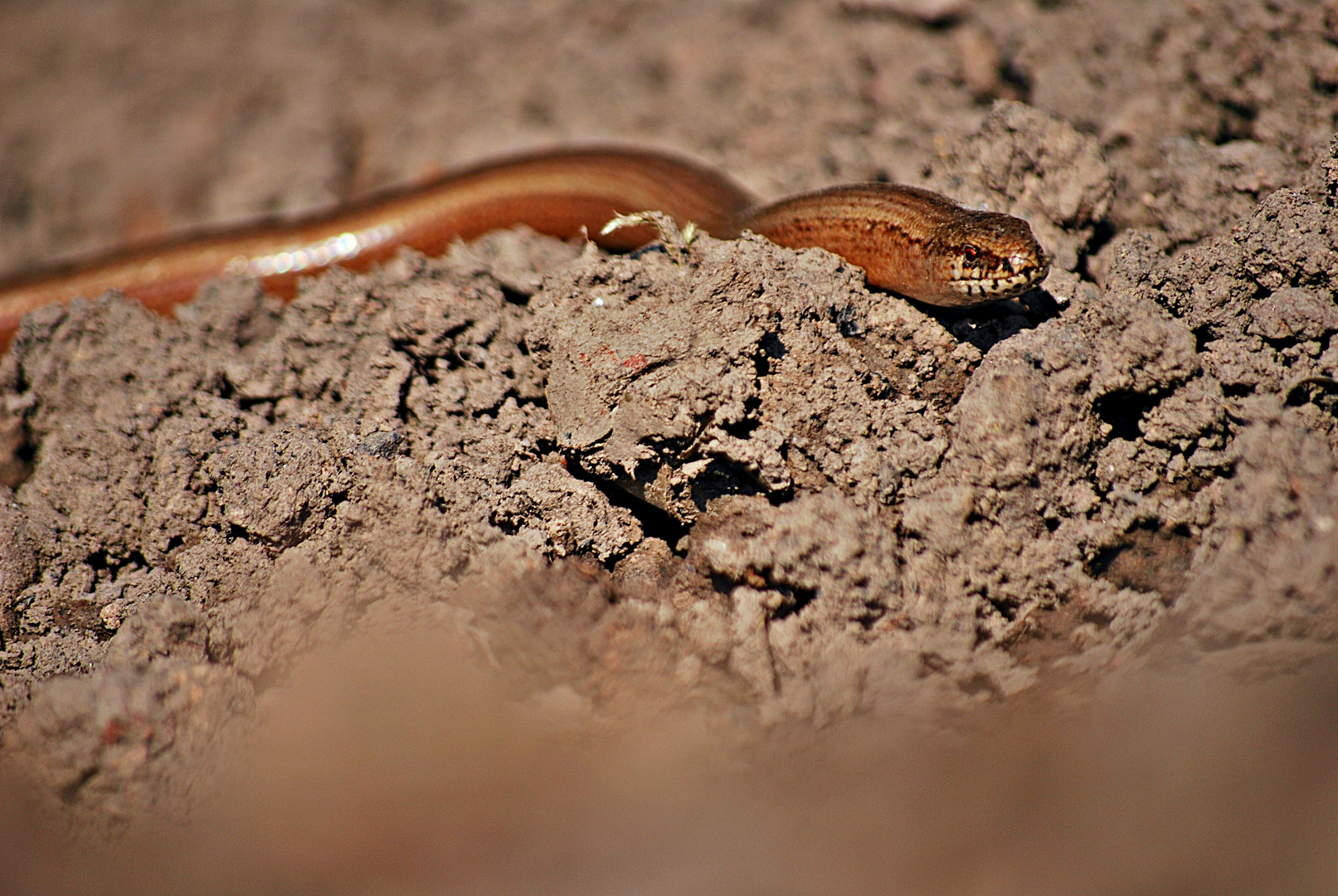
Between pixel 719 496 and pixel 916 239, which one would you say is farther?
pixel 916 239

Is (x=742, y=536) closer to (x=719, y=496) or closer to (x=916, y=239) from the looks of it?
(x=719, y=496)

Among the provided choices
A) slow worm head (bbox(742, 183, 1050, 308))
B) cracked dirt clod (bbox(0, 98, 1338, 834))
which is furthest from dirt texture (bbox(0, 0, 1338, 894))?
slow worm head (bbox(742, 183, 1050, 308))

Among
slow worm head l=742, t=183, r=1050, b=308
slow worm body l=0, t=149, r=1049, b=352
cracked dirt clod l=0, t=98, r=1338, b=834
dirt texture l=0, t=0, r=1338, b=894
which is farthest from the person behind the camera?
slow worm body l=0, t=149, r=1049, b=352

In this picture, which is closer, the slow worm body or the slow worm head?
the slow worm head

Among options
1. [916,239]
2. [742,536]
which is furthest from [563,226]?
[742,536]

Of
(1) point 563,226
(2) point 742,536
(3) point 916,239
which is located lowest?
(2) point 742,536

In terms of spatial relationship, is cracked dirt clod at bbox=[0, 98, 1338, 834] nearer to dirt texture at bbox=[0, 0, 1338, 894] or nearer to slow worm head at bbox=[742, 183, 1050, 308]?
dirt texture at bbox=[0, 0, 1338, 894]
